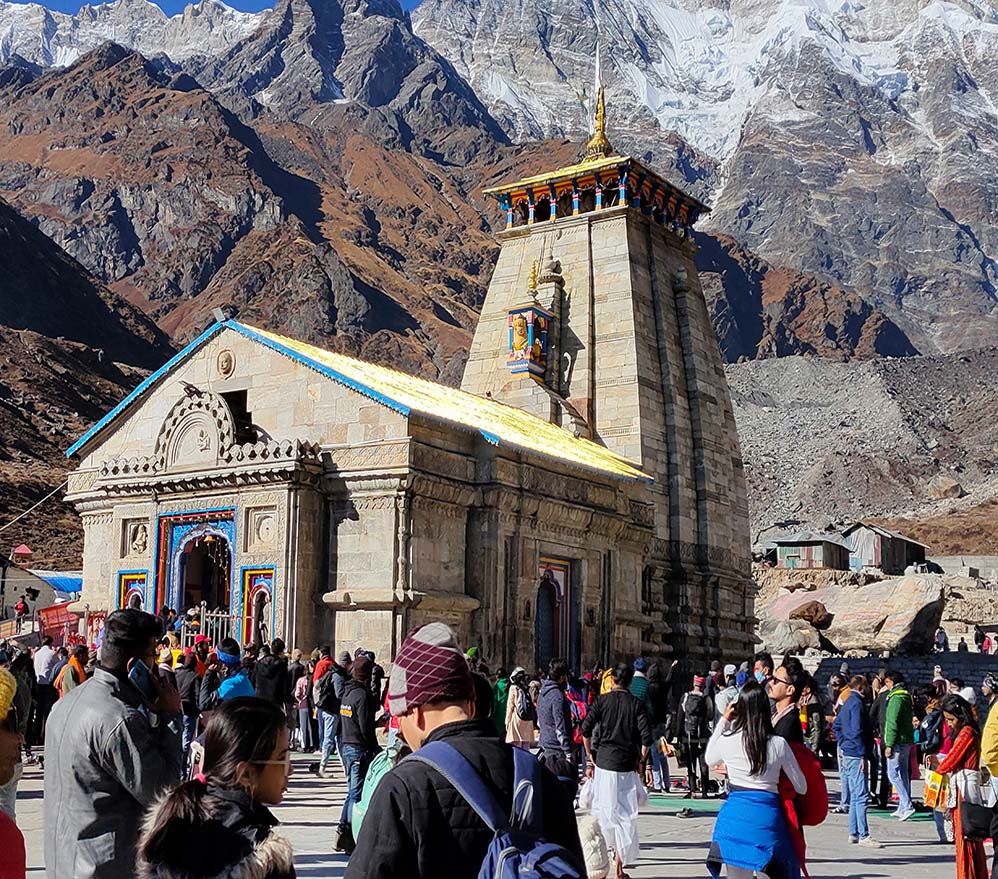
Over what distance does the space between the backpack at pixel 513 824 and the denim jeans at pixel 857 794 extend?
10.5 m

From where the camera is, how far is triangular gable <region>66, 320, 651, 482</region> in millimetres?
24125

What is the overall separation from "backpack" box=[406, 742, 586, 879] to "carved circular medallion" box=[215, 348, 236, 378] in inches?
866

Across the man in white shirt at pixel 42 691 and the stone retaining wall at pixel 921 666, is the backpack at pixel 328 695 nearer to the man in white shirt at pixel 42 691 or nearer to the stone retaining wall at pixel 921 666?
the man in white shirt at pixel 42 691

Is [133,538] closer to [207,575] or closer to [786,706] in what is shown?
[207,575]

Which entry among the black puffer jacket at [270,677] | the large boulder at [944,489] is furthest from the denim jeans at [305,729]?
the large boulder at [944,489]

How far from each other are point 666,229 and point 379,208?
124m

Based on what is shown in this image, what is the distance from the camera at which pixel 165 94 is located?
152 meters

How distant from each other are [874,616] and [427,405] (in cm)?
2698

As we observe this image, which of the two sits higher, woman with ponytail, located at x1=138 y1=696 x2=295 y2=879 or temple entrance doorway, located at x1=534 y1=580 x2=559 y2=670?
temple entrance doorway, located at x1=534 y1=580 x2=559 y2=670

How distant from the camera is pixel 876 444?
110m

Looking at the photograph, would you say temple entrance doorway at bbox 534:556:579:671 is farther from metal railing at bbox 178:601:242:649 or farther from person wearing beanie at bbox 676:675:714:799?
person wearing beanie at bbox 676:675:714:799

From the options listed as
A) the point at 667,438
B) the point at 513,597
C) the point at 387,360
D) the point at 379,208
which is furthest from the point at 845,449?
the point at 513,597

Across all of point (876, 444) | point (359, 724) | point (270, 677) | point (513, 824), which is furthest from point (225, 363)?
point (876, 444)

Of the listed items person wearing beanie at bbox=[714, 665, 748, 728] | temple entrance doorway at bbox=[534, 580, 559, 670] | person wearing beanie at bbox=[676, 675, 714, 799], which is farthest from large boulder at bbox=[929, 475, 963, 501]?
person wearing beanie at bbox=[676, 675, 714, 799]
